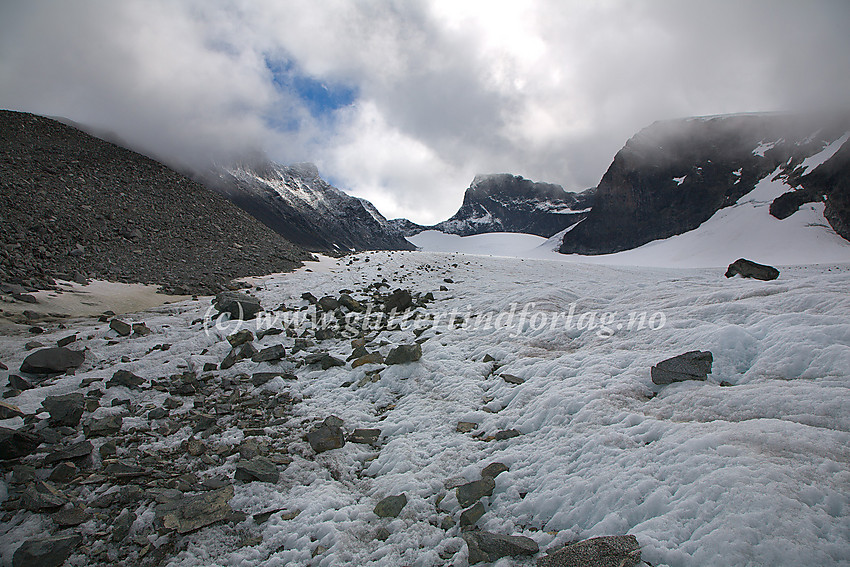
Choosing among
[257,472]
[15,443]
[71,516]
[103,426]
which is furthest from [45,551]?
[103,426]

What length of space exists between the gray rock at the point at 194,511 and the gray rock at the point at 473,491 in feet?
10.1

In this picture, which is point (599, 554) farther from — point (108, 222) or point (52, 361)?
point (108, 222)

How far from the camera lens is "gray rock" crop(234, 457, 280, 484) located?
537 cm

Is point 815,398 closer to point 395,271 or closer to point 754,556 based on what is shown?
point 754,556

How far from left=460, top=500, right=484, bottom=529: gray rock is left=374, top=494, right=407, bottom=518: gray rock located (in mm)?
830

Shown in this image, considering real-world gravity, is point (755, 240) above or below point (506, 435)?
above

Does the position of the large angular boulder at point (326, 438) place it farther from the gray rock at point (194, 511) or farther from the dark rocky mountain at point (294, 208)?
the dark rocky mountain at point (294, 208)

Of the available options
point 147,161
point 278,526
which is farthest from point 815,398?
point 147,161

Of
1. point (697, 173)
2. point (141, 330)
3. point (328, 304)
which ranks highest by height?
point (697, 173)

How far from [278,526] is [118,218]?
87.7ft

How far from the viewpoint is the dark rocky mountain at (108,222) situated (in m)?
17.3

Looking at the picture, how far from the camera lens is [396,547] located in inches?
165

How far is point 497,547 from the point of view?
3736mm

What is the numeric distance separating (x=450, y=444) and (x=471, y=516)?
1675 millimetres
